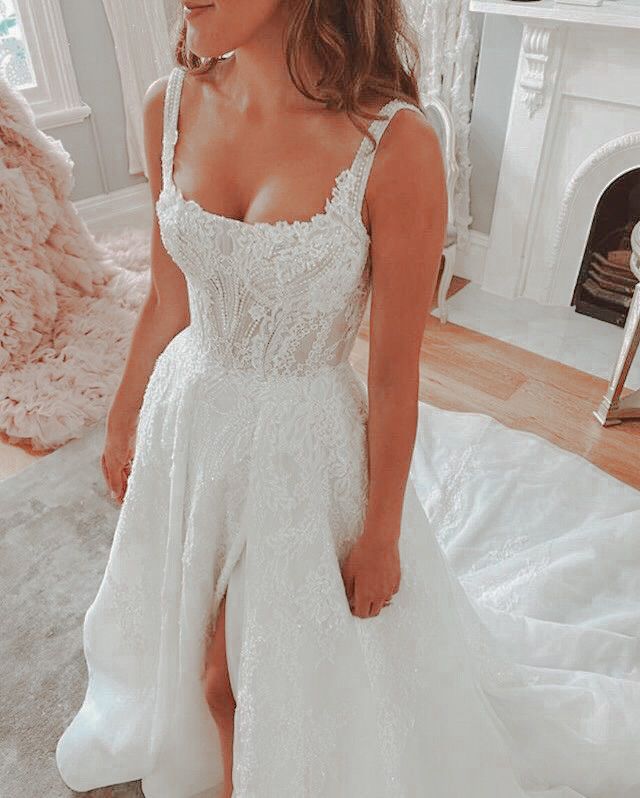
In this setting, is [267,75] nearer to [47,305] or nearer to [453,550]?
[453,550]

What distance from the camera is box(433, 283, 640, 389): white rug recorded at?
2.65 m

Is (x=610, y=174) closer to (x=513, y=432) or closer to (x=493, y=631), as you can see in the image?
(x=513, y=432)

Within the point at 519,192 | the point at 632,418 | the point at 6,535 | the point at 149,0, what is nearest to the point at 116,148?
the point at 149,0

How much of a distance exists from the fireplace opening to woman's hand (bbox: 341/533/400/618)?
→ 2.21 metres

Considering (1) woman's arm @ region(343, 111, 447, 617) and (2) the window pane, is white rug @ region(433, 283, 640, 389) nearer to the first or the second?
(1) woman's arm @ region(343, 111, 447, 617)

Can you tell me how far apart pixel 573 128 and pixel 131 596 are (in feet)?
7.47

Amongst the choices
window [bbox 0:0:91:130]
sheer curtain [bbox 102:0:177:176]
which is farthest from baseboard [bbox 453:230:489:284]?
window [bbox 0:0:91:130]

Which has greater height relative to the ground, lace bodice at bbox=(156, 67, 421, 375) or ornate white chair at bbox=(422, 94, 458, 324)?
lace bodice at bbox=(156, 67, 421, 375)

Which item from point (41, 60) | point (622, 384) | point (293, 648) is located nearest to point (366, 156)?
point (293, 648)

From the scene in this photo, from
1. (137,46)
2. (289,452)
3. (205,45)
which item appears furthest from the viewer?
(137,46)

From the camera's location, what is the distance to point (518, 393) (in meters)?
2.46

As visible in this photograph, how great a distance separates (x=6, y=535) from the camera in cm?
191

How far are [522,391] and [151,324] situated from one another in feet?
5.36

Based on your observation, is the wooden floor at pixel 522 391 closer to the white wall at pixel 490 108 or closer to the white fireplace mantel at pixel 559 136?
the white fireplace mantel at pixel 559 136
